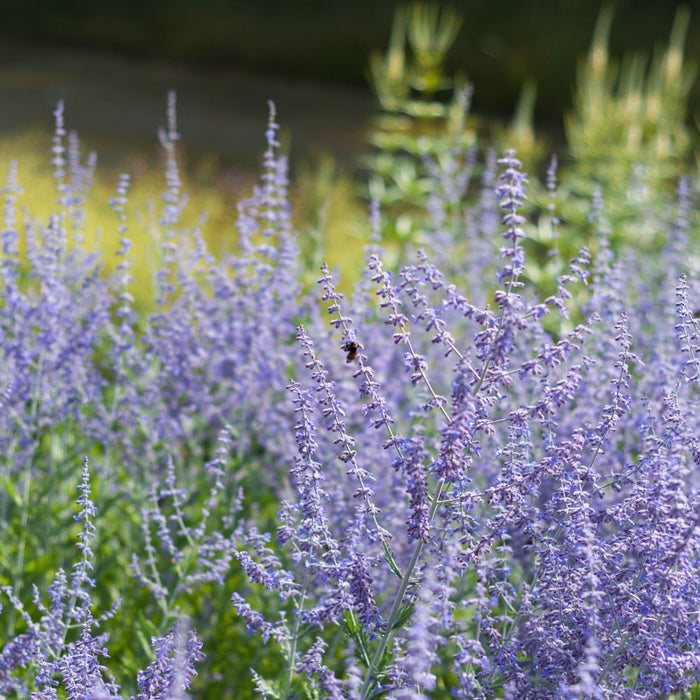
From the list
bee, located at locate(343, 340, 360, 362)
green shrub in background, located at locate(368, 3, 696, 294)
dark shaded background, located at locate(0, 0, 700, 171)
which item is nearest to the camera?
bee, located at locate(343, 340, 360, 362)

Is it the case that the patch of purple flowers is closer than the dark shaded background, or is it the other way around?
the patch of purple flowers

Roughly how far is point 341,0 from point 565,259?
1109cm

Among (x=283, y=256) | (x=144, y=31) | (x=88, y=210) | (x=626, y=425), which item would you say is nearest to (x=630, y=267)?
(x=626, y=425)

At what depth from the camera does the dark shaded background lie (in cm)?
1340

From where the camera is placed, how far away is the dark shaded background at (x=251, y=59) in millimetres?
13398

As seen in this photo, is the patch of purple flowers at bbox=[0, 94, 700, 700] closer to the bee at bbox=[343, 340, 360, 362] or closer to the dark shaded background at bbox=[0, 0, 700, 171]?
the bee at bbox=[343, 340, 360, 362]

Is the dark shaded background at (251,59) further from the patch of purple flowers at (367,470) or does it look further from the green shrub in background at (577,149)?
the patch of purple flowers at (367,470)

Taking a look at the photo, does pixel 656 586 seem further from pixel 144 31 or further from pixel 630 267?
pixel 144 31

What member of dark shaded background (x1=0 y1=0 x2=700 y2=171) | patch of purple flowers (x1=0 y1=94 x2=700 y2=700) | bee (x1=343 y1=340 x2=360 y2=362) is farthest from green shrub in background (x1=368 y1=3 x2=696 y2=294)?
dark shaded background (x1=0 y1=0 x2=700 y2=171)

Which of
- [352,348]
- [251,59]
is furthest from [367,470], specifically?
[251,59]

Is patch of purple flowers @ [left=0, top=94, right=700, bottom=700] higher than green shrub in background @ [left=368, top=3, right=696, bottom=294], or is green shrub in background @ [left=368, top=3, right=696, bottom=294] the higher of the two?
green shrub in background @ [left=368, top=3, right=696, bottom=294]

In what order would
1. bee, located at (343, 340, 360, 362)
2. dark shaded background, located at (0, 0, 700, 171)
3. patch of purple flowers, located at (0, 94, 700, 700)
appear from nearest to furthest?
patch of purple flowers, located at (0, 94, 700, 700) → bee, located at (343, 340, 360, 362) → dark shaded background, located at (0, 0, 700, 171)

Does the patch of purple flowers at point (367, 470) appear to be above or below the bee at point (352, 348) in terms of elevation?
below

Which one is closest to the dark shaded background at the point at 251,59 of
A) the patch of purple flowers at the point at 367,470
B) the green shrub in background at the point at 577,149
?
the green shrub in background at the point at 577,149
